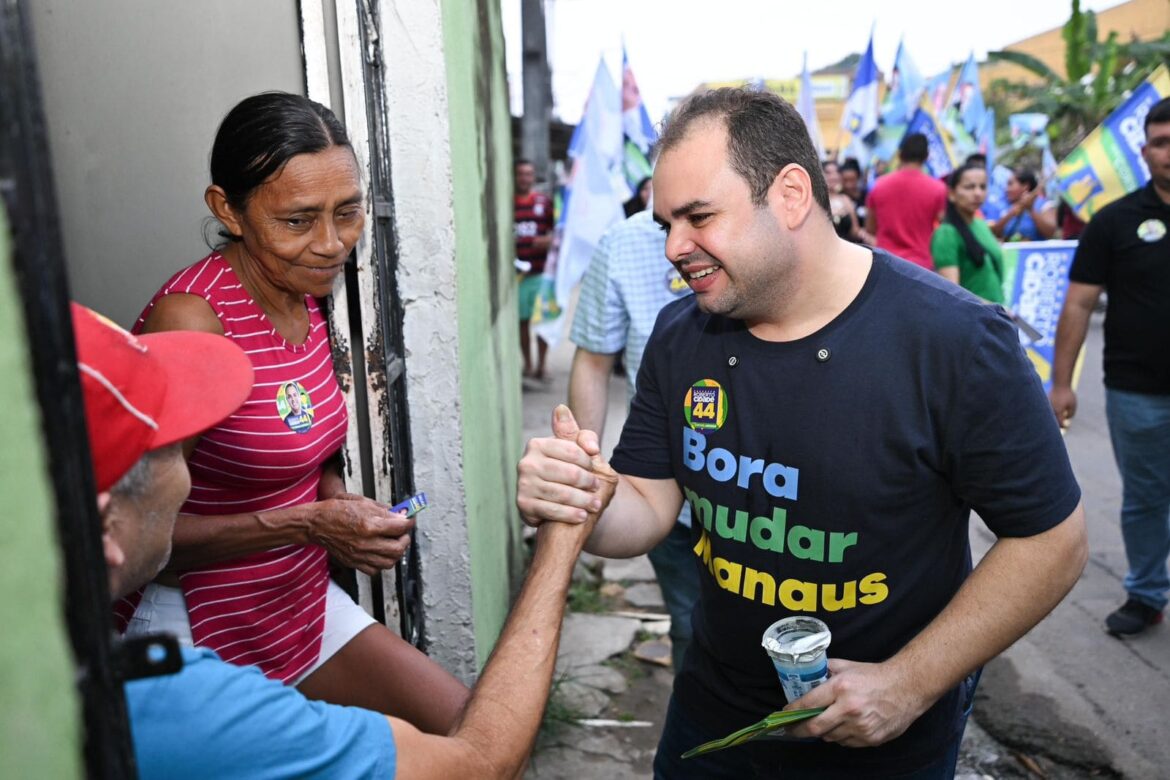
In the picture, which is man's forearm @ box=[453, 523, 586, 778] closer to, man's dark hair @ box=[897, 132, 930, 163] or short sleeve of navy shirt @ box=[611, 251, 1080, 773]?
short sleeve of navy shirt @ box=[611, 251, 1080, 773]

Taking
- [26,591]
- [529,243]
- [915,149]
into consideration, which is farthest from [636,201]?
[26,591]

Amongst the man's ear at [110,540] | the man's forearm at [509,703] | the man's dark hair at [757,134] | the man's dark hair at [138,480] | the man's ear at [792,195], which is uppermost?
the man's dark hair at [757,134]

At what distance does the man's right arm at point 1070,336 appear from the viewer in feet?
14.3

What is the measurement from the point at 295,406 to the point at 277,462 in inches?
5.4

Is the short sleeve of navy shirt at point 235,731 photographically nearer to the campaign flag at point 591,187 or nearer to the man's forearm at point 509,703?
the man's forearm at point 509,703

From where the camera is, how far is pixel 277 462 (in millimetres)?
2012

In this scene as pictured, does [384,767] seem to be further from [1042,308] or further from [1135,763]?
[1042,308]

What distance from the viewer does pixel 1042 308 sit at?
6793 mm

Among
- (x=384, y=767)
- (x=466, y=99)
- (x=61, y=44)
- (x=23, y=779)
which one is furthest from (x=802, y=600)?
(x=61, y=44)

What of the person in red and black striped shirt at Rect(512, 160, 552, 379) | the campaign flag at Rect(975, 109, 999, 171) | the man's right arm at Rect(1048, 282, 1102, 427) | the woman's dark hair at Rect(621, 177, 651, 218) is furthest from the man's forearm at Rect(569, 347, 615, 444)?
the campaign flag at Rect(975, 109, 999, 171)

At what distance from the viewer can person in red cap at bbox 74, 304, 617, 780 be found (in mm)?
971

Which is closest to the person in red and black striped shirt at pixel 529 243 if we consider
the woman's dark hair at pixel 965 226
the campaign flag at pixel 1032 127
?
the woman's dark hair at pixel 965 226

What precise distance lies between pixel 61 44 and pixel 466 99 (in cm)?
124

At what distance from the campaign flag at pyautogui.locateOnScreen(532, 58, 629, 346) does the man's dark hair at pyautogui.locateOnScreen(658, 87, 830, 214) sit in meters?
4.39
